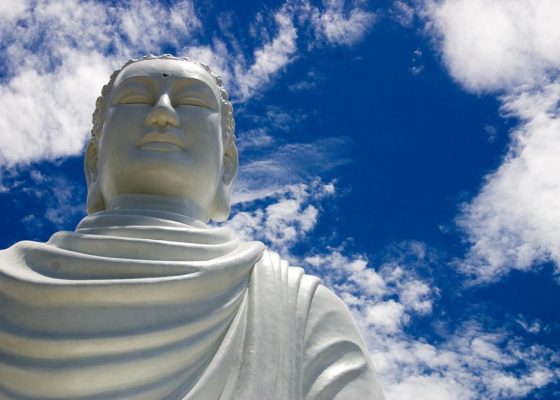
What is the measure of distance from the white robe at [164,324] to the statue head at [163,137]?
56 cm

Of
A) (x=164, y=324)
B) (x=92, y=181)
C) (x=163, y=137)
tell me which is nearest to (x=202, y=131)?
Answer: (x=163, y=137)

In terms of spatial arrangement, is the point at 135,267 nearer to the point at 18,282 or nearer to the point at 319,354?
the point at 18,282

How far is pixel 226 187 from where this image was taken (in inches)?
Result: 219

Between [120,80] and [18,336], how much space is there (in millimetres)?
2402

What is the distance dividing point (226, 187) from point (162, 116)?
961 mm

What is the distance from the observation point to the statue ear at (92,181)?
5.20m

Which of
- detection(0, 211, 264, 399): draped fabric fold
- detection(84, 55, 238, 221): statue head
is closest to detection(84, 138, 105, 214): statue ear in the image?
detection(84, 55, 238, 221): statue head

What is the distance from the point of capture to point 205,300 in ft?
12.7

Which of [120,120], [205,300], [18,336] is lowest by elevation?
[18,336]

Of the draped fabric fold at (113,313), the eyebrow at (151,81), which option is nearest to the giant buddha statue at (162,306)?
the draped fabric fold at (113,313)

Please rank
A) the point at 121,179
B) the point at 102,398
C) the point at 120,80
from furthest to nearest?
the point at 120,80 → the point at 121,179 → the point at 102,398

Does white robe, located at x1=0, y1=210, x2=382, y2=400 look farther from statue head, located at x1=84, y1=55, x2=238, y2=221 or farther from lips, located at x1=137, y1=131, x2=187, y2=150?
lips, located at x1=137, y1=131, x2=187, y2=150

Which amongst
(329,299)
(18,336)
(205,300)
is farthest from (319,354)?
(18,336)

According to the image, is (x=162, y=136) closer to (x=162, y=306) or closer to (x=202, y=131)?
(x=202, y=131)
